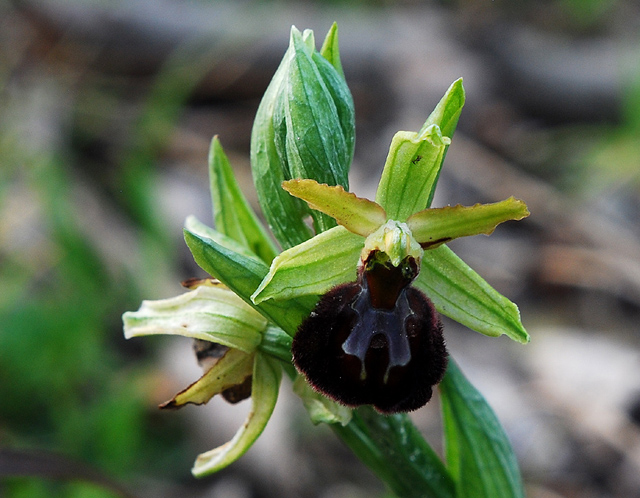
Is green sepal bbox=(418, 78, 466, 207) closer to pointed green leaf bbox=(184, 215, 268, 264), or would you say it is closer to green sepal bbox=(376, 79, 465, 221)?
green sepal bbox=(376, 79, 465, 221)

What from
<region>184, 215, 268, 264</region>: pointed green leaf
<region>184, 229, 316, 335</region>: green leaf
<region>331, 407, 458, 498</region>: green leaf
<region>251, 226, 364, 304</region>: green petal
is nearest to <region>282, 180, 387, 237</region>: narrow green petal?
<region>251, 226, 364, 304</region>: green petal

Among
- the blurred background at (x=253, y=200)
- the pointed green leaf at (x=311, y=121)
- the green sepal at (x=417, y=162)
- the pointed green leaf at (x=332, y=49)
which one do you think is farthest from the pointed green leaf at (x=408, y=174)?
the blurred background at (x=253, y=200)

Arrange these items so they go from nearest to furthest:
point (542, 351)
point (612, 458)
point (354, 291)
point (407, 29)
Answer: point (354, 291)
point (612, 458)
point (542, 351)
point (407, 29)

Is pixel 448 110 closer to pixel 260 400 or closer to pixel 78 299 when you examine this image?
pixel 260 400

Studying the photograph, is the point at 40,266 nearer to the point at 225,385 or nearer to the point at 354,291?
the point at 225,385

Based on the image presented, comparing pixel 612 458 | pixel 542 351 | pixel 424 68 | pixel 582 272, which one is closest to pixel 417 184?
pixel 612 458

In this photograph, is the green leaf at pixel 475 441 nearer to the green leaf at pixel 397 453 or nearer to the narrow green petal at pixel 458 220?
the green leaf at pixel 397 453

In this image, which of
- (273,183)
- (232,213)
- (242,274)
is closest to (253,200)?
(232,213)
